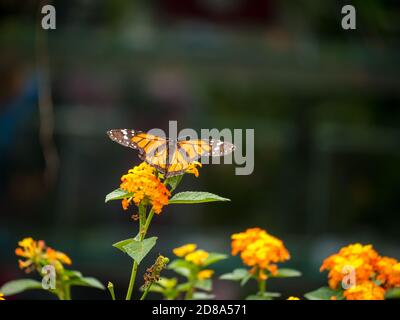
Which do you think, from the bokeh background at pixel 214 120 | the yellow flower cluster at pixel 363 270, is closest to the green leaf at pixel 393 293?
the yellow flower cluster at pixel 363 270

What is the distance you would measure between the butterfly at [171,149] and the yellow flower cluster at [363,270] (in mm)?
246

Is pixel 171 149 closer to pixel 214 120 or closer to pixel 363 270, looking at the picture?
pixel 363 270

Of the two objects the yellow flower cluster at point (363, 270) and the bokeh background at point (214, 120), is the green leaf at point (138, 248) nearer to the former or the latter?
the yellow flower cluster at point (363, 270)

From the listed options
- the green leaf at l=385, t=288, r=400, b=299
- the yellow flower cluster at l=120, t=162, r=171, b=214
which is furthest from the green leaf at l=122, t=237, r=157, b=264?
the green leaf at l=385, t=288, r=400, b=299

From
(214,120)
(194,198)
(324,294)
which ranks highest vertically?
(214,120)

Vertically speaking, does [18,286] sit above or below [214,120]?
below

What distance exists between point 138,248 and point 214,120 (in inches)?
128

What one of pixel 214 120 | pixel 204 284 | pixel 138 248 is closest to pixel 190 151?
pixel 138 248

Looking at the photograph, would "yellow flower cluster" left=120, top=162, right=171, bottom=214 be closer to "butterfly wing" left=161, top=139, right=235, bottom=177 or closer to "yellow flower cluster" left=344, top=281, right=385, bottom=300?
"butterfly wing" left=161, top=139, right=235, bottom=177

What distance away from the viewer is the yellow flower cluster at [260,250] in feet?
3.63

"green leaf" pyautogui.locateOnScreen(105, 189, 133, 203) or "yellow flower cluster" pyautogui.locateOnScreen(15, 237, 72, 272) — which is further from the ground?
"green leaf" pyautogui.locateOnScreen(105, 189, 133, 203)

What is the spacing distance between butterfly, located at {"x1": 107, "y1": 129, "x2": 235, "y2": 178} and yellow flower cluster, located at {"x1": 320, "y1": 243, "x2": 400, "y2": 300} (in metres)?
0.25

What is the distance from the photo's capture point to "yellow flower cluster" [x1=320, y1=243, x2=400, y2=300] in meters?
1.01

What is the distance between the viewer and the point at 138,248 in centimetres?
93
